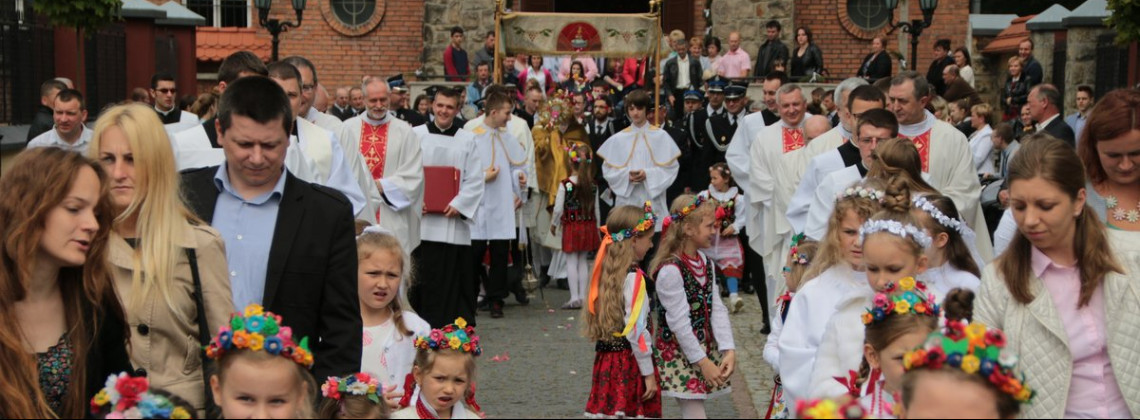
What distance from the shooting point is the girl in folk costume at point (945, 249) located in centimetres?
596

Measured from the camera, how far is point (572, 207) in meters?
14.9

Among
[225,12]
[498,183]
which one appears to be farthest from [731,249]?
[225,12]

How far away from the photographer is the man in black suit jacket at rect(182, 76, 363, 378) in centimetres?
508

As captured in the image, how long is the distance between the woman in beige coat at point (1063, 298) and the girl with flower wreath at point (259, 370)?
2.17 m

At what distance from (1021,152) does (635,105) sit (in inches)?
397

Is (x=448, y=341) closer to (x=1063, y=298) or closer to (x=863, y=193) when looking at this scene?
(x=863, y=193)

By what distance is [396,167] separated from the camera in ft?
36.1

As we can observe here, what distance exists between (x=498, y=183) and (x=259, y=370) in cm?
981

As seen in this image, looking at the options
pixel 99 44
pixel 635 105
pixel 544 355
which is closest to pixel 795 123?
pixel 544 355

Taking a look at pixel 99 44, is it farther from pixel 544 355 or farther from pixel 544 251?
pixel 544 355

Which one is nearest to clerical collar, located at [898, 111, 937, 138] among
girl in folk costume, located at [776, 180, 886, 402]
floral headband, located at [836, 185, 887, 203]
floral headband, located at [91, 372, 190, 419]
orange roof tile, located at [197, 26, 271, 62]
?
floral headband, located at [836, 185, 887, 203]

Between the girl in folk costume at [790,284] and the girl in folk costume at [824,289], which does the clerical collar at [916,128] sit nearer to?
the girl in folk costume at [790,284]

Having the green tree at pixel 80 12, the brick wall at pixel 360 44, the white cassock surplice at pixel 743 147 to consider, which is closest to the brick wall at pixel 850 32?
the brick wall at pixel 360 44

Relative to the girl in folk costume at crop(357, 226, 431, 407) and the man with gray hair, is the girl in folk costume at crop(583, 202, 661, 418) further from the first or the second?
the man with gray hair
